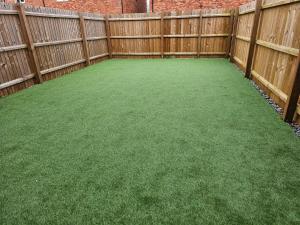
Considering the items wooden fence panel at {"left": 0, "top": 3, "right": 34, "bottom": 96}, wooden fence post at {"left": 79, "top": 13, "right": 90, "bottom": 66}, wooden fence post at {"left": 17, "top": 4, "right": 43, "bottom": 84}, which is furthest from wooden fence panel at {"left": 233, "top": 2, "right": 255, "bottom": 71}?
wooden fence panel at {"left": 0, "top": 3, "right": 34, "bottom": 96}

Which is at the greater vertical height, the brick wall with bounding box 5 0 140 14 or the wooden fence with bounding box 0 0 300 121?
the brick wall with bounding box 5 0 140 14

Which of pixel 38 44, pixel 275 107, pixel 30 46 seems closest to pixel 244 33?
pixel 275 107

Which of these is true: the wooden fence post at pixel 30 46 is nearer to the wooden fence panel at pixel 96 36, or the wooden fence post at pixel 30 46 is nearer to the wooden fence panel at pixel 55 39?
the wooden fence panel at pixel 55 39

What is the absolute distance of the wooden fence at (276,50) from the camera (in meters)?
3.50

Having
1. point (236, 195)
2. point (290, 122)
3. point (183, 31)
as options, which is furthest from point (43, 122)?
point (183, 31)

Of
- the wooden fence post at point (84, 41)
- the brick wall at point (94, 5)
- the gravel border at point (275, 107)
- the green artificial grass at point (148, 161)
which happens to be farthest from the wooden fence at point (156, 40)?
the brick wall at point (94, 5)

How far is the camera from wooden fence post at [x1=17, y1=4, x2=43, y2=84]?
5715 millimetres

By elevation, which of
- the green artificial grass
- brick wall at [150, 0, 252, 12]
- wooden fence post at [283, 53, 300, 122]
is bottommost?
the green artificial grass

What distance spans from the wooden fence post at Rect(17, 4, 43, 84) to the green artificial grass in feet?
5.42

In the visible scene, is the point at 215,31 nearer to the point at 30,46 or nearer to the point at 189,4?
the point at 189,4

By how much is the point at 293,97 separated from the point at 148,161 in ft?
8.32

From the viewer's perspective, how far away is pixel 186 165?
8.07ft

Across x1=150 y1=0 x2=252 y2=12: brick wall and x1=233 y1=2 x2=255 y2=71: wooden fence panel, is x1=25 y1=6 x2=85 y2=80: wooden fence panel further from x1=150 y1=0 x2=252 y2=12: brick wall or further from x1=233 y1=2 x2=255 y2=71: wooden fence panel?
x1=150 y1=0 x2=252 y2=12: brick wall

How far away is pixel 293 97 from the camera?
3.31 meters
